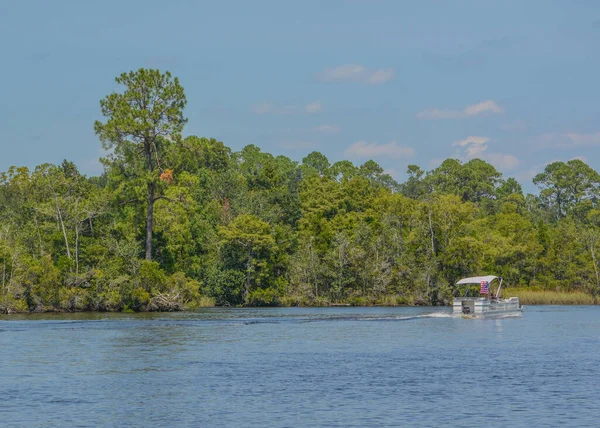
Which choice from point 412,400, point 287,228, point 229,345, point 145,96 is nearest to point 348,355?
point 229,345

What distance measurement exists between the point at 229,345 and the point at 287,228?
78.2 metres

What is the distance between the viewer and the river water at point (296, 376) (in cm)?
2991

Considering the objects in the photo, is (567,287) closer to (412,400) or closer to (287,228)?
(287,228)

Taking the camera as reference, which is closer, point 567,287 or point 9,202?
point 567,287

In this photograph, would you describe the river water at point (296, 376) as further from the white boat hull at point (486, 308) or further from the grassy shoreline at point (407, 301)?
the grassy shoreline at point (407, 301)

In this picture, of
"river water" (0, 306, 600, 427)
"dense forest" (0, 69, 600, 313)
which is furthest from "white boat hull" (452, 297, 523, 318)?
"dense forest" (0, 69, 600, 313)

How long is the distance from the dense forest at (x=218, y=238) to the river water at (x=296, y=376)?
991 inches

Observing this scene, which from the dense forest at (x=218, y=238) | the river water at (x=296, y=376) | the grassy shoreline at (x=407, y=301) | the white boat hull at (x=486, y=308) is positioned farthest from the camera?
the grassy shoreline at (x=407, y=301)

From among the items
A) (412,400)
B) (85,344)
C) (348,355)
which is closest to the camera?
(412,400)

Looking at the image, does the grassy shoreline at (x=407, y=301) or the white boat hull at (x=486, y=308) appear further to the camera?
the grassy shoreline at (x=407, y=301)

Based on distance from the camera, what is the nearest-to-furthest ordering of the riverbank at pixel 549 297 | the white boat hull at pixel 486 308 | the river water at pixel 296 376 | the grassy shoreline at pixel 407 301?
the river water at pixel 296 376 < the white boat hull at pixel 486 308 < the grassy shoreline at pixel 407 301 < the riverbank at pixel 549 297

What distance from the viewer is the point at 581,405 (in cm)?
3141

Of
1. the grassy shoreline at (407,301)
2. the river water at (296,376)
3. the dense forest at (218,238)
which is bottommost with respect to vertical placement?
the river water at (296,376)

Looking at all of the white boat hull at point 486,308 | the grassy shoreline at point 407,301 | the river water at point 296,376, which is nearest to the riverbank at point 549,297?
the grassy shoreline at point 407,301
